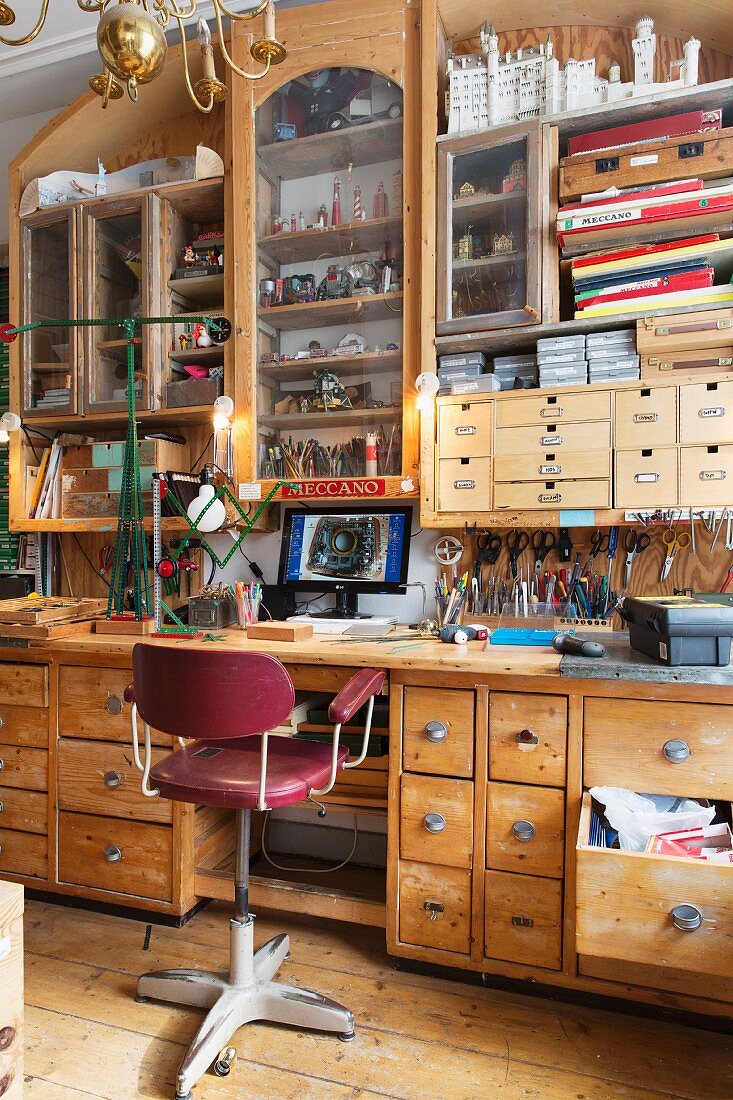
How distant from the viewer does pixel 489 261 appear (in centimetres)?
226

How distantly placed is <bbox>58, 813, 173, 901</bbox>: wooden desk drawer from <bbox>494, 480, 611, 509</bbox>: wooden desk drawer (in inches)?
58.2

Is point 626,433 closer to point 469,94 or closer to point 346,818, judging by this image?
point 469,94

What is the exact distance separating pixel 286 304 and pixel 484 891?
6.62 feet

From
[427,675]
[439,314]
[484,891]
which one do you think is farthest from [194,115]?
[484,891]

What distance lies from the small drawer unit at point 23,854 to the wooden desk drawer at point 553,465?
6.33ft

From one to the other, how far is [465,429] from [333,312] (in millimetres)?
684

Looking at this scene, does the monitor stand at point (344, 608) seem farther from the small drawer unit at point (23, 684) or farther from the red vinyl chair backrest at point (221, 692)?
the red vinyl chair backrest at point (221, 692)

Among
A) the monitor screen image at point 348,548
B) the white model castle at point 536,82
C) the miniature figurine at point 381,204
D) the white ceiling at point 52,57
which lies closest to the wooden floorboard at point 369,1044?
the monitor screen image at point 348,548

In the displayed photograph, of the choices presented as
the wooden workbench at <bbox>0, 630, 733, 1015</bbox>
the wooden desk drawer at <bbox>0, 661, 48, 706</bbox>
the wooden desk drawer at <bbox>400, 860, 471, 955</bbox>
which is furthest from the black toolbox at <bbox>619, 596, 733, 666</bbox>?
the wooden desk drawer at <bbox>0, 661, 48, 706</bbox>

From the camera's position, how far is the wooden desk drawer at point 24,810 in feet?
7.45

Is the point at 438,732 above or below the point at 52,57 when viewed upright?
below

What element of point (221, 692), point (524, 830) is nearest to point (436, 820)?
point (524, 830)

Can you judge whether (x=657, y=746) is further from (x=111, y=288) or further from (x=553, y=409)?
(x=111, y=288)

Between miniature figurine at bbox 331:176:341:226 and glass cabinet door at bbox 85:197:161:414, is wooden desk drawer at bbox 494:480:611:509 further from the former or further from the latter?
glass cabinet door at bbox 85:197:161:414
